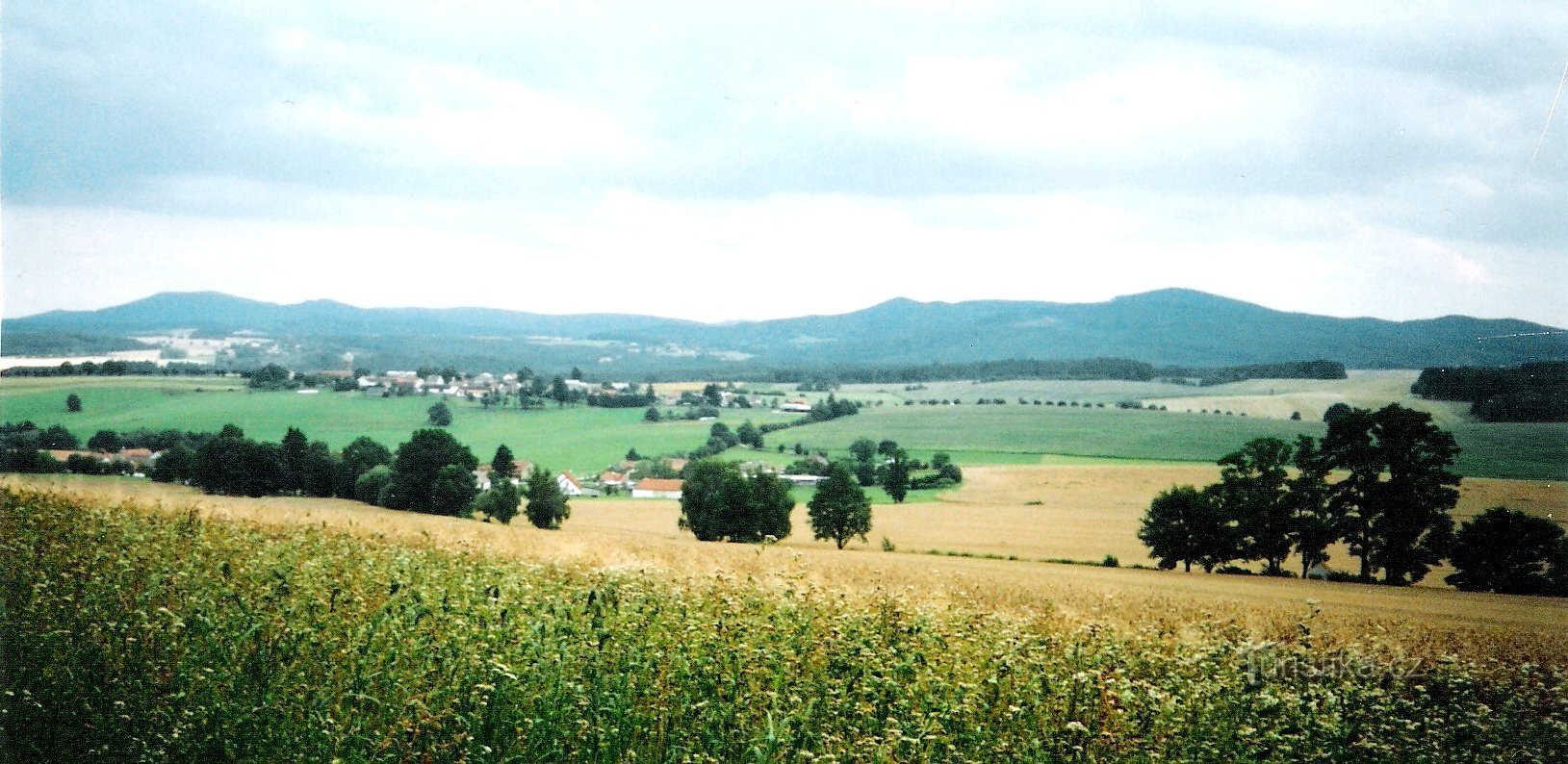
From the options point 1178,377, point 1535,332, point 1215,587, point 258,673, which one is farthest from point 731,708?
point 1178,377

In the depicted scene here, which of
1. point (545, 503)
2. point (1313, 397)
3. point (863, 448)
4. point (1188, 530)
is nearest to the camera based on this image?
point (1188, 530)

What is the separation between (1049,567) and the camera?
1030 inches

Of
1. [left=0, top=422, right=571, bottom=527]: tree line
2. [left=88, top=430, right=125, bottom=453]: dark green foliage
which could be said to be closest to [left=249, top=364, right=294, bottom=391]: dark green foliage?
[left=0, top=422, right=571, bottom=527]: tree line

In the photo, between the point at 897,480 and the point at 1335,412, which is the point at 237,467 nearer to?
the point at 897,480

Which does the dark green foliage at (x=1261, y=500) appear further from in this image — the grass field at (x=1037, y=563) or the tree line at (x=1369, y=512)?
the grass field at (x=1037, y=563)

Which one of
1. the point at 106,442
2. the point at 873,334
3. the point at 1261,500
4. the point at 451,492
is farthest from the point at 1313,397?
the point at 873,334

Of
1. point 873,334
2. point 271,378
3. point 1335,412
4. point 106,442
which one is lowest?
point 106,442

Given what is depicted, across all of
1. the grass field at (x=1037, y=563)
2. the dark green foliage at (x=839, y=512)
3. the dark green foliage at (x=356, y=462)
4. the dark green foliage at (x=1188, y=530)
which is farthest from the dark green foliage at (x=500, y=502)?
the dark green foliage at (x=1188, y=530)

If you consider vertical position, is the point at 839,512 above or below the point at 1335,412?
below

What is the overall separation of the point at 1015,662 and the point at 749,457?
40.5 meters

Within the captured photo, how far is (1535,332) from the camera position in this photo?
801 centimetres

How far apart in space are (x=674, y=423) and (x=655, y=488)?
13.2 metres

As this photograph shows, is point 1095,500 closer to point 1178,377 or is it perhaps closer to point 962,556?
point 962,556

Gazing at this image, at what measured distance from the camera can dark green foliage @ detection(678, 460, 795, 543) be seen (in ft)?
115
